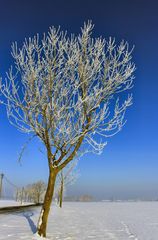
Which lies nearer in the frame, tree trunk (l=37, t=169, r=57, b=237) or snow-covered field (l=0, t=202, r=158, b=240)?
tree trunk (l=37, t=169, r=57, b=237)

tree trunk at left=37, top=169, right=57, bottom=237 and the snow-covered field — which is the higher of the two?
tree trunk at left=37, top=169, right=57, bottom=237

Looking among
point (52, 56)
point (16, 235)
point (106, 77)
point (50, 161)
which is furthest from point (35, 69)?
point (16, 235)

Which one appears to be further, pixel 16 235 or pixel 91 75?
pixel 91 75

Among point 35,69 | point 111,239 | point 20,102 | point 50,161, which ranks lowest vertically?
point 111,239

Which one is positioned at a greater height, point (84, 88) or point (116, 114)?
point (84, 88)

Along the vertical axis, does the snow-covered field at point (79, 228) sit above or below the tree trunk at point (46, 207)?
below

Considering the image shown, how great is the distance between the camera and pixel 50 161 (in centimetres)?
1080

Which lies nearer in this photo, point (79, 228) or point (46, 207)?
point (46, 207)

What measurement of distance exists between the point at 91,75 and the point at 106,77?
0.75 m

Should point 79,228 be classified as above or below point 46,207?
below

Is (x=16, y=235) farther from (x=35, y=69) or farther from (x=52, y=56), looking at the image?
(x=52, y=56)

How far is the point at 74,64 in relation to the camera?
11430 millimetres

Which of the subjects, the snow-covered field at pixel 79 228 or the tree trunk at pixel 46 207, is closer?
the tree trunk at pixel 46 207

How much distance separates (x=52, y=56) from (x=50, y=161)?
4416 mm
